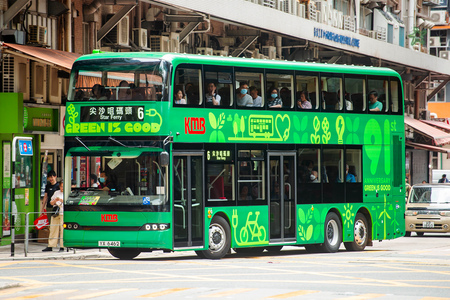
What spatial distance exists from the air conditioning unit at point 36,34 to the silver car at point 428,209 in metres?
13.4

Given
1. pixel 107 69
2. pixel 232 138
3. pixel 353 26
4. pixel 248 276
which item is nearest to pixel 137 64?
pixel 107 69

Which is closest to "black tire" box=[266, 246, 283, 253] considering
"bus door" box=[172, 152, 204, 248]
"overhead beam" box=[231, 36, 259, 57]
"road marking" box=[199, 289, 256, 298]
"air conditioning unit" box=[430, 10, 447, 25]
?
"bus door" box=[172, 152, 204, 248]

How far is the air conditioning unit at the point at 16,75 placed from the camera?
22625mm

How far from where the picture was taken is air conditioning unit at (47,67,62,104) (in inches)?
953

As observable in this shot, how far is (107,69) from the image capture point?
1775 centimetres

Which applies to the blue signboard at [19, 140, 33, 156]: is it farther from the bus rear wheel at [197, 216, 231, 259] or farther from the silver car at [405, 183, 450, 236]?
the silver car at [405, 183, 450, 236]

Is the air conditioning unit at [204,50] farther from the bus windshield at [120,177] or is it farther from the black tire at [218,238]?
the bus windshield at [120,177]

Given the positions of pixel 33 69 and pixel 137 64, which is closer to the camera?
pixel 137 64

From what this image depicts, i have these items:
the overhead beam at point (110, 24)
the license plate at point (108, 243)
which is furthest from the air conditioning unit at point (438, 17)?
the license plate at point (108, 243)

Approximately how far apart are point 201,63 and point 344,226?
592 centimetres

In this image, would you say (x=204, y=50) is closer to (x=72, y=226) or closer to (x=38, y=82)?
(x=38, y=82)

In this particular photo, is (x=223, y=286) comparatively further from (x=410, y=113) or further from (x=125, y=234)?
(x=410, y=113)

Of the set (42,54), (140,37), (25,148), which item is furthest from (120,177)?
(140,37)

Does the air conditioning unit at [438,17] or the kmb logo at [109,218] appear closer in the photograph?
the kmb logo at [109,218]
